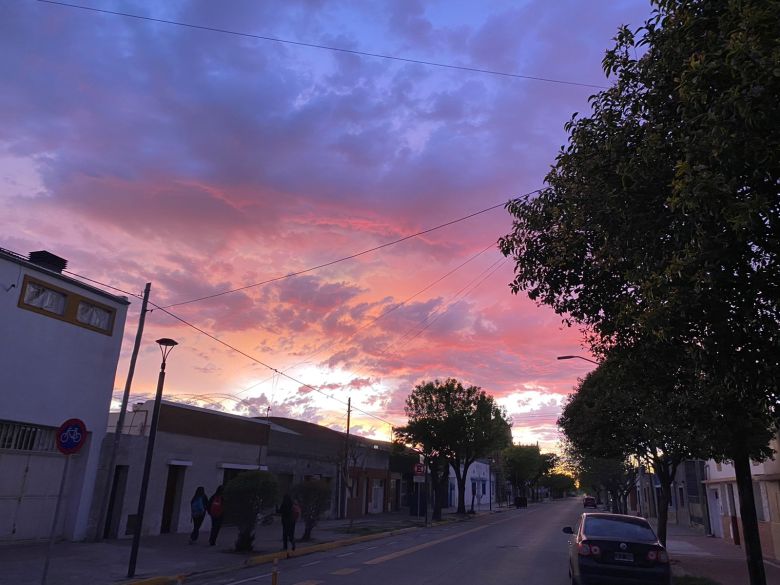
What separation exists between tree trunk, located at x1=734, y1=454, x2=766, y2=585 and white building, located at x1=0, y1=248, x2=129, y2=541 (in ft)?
57.6

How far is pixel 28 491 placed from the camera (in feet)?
53.0

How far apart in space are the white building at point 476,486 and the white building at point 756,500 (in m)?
35.5

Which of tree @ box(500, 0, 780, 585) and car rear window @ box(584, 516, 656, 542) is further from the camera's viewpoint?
car rear window @ box(584, 516, 656, 542)

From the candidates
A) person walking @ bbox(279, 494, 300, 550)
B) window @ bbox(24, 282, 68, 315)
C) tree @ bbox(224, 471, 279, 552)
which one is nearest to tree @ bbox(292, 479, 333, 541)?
person walking @ bbox(279, 494, 300, 550)

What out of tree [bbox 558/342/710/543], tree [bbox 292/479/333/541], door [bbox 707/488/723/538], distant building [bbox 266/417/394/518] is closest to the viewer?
tree [bbox 558/342/710/543]

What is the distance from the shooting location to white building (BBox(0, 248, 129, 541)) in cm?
1570

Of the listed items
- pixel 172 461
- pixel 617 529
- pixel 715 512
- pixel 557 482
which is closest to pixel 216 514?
pixel 172 461

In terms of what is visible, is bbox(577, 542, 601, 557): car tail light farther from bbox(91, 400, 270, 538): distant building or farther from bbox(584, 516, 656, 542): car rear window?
bbox(91, 400, 270, 538): distant building

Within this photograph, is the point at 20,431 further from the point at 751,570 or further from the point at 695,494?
the point at 695,494

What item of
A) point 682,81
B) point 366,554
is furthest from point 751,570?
point 366,554

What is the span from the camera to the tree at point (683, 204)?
17.8 ft

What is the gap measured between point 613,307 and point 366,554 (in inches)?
520

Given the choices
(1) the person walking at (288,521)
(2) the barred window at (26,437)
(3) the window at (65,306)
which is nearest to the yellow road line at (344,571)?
(1) the person walking at (288,521)

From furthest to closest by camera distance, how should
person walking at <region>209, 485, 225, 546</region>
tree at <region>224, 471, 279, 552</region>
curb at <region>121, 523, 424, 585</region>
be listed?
person walking at <region>209, 485, 225, 546</region> < tree at <region>224, 471, 279, 552</region> < curb at <region>121, 523, 424, 585</region>
